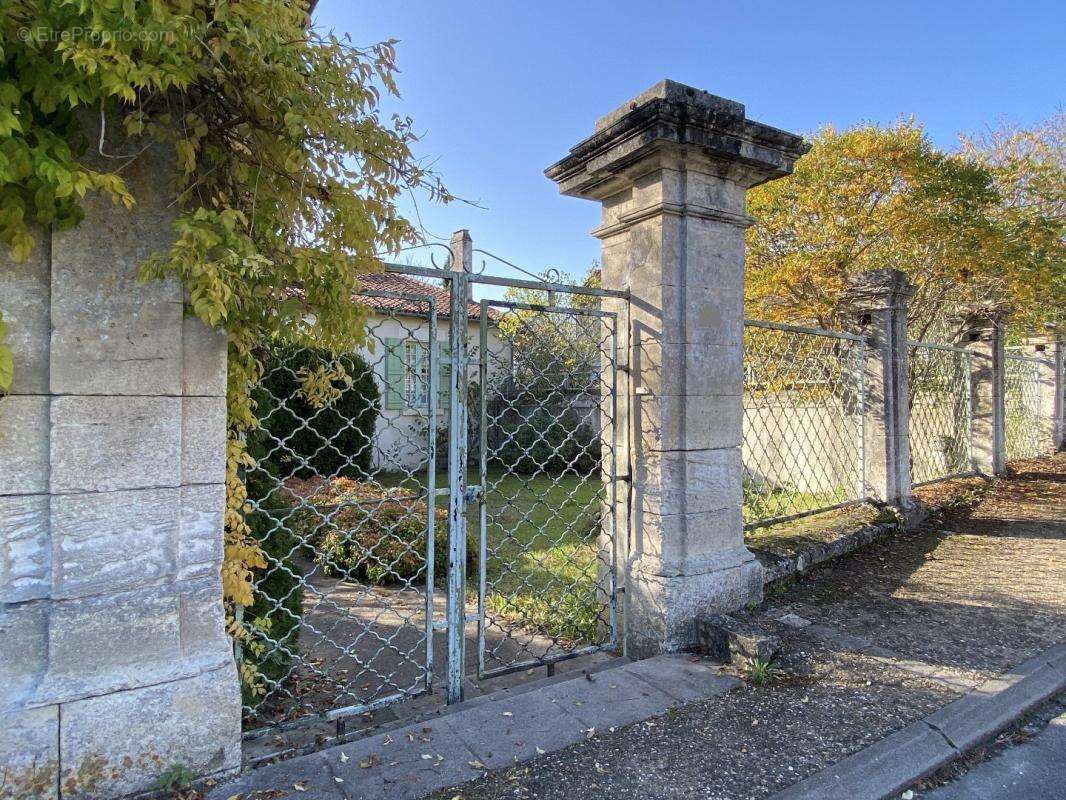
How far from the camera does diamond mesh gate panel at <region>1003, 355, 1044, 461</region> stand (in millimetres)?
8633

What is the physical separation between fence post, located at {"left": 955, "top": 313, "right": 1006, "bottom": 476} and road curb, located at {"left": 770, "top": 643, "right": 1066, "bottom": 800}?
550cm

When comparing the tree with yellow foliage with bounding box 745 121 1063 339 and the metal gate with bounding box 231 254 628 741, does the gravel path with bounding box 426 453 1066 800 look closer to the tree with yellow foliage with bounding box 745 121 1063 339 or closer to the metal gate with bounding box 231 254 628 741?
the metal gate with bounding box 231 254 628 741

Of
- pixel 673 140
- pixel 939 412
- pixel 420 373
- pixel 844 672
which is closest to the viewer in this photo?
pixel 420 373

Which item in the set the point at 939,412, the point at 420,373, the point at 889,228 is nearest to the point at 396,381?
the point at 420,373

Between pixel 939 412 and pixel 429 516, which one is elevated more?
pixel 939 412

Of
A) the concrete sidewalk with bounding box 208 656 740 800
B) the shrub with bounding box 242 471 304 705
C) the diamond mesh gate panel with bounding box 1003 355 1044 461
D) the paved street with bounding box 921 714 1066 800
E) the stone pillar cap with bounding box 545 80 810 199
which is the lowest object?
the paved street with bounding box 921 714 1066 800

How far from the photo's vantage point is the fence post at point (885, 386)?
4.88 metres

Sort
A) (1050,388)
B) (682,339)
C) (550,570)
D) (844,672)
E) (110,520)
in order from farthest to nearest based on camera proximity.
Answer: (1050,388) → (550,570) → (682,339) → (844,672) → (110,520)

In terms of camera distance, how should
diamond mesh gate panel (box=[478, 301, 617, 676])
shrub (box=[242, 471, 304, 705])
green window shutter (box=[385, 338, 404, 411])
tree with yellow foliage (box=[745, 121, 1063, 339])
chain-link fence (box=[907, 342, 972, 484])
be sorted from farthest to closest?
chain-link fence (box=[907, 342, 972, 484])
tree with yellow foliage (box=[745, 121, 1063, 339])
diamond mesh gate panel (box=[478, 301, 617, 676])
shrub (box=[242, 471, 304, 705])
green window shutter (box=[385, 338, 404, 411])

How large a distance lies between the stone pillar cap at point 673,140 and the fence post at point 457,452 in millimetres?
1014

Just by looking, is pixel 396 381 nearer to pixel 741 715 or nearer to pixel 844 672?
pixel 741 715

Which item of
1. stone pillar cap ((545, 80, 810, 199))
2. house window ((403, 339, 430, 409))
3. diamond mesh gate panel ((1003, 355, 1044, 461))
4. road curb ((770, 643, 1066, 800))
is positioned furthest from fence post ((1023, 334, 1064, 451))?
house window ((403, 339, 430, 409))

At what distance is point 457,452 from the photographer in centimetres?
247

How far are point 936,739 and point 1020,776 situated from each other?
0.25 meters
